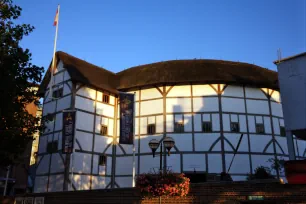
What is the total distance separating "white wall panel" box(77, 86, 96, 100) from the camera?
25.5 metres

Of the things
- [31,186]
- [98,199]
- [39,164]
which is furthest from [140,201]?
[31,186]

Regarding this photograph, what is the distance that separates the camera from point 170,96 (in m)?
25.8

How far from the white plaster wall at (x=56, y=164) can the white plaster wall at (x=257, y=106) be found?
15.2m

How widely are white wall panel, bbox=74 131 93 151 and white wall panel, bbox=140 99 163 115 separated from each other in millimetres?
4821

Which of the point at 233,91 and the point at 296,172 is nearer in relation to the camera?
the point at 296,172

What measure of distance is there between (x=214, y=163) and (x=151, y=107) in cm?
685

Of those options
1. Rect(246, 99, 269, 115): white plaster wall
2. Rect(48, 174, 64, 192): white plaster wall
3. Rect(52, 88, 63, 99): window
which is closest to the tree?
Rect(48, 174, 64, 192): white plaster wall

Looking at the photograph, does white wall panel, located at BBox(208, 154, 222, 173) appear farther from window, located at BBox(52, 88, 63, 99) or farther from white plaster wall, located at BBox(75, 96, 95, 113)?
window, located at BBox(52, 88, 63, 99)

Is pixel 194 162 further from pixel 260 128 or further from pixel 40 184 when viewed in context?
pixel 40 184

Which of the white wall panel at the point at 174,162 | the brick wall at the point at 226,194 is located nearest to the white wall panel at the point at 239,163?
the white wall panel at the point at 174,162

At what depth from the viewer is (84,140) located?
24594mm

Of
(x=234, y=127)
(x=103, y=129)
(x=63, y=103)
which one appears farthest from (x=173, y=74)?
(x=63, y=103)

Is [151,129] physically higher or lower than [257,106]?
lower

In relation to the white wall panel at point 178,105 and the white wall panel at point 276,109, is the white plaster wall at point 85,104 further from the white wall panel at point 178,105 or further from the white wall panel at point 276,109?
the white wall panel at point 276,109
